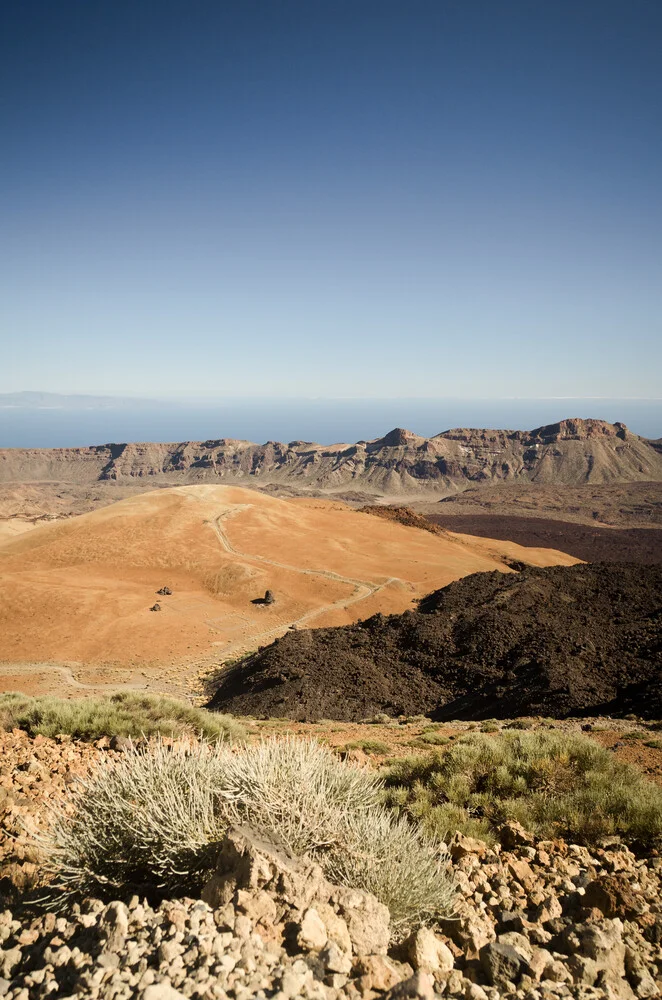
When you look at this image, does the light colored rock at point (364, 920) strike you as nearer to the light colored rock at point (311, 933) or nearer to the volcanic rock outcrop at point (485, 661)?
the light colored rock at point (311, 933)

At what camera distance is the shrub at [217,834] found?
3562mm

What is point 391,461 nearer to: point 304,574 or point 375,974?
point 304,574

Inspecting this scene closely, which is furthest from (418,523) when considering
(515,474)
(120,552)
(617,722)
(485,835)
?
(515,474)

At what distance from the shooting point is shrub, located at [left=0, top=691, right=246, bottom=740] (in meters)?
8.30

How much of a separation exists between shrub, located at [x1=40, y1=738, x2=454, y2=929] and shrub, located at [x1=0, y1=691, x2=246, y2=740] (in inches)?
159

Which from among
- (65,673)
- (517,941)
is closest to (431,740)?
(517,941)

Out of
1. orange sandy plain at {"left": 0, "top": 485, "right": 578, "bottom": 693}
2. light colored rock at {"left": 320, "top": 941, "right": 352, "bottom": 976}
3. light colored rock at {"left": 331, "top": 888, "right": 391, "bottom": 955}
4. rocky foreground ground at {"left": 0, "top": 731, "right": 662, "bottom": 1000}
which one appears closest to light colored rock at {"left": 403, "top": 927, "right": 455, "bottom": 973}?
rocky foreground ground at {"left": 0, "top": 731, "right": 662, "bottom": 1000}

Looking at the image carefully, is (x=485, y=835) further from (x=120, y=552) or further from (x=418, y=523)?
(x=418, y=523)

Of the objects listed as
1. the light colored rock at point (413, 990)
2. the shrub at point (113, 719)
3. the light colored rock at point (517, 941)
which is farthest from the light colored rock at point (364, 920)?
the shrub at point (113, 719)

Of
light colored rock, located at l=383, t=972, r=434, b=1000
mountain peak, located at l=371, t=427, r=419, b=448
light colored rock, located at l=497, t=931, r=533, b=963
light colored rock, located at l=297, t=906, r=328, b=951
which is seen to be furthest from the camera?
mountain peak, located at l=371, t=427, r=419, b=448

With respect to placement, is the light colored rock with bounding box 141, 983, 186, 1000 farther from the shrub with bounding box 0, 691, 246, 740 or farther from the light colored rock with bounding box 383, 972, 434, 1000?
the shrub with bounding box 0, 691, 246, 740

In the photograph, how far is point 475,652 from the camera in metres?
18.0

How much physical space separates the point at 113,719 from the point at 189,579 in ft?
87.1

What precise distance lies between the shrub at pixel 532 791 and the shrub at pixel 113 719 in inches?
133
